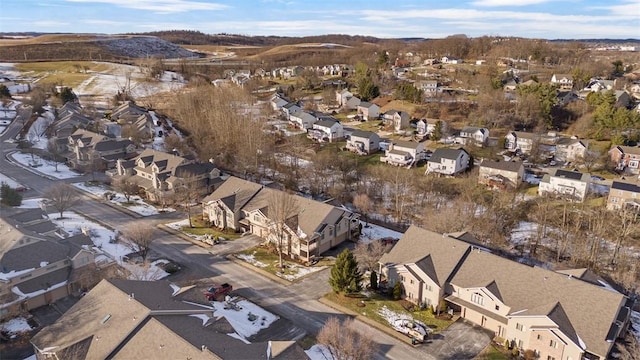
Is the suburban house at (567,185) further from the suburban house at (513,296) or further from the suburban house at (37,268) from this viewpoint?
the suburban house at (37,268)

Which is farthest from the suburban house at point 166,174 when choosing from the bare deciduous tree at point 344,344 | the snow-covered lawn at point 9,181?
the bare deciduous tree at point 344,344

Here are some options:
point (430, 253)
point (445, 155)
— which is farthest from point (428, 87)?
point (430, 253)

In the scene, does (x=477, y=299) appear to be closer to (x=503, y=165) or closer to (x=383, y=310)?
(x=383, y=310)

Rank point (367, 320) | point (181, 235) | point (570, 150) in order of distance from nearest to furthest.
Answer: point (367, 320)
point (181, 235)
point (570, 150)

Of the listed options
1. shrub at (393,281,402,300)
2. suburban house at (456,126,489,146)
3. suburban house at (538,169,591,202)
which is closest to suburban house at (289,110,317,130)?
suburban house at (456,126,489,146)

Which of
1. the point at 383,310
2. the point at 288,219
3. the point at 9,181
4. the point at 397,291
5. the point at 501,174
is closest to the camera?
the point at 383,310

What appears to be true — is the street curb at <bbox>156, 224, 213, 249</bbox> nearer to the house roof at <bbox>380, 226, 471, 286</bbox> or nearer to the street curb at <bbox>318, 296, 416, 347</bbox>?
the street curb at <bbox>318, 296, 416, 347</bbox>
